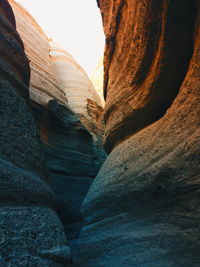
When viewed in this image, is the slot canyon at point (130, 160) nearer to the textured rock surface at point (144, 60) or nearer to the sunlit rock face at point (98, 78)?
the textured rock surface at point (144, 60)

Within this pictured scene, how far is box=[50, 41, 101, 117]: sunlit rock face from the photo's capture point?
5996 millimetres

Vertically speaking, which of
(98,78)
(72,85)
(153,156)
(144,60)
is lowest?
(98,78)

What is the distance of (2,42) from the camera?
204 cm

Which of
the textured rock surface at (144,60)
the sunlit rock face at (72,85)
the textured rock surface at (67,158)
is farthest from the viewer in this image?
the sunlit rock face at (72,85)

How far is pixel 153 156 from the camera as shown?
1.72m

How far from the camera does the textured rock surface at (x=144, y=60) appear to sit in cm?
174

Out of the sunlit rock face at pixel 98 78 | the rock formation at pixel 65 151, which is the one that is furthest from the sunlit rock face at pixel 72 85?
the sunlit rock face at pixel 98 78

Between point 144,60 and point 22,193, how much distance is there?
1453mm

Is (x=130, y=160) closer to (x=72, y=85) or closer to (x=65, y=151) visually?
(x=65, y=151)

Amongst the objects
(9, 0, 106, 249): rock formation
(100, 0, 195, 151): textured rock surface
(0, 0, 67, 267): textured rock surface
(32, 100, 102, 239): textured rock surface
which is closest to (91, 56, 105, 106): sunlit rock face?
(9, 0, 106, 249): rock formation

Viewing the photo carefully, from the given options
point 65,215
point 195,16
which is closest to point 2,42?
point 195,16

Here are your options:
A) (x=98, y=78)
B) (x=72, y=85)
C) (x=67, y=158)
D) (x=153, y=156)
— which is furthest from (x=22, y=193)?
(x=98, y=78)

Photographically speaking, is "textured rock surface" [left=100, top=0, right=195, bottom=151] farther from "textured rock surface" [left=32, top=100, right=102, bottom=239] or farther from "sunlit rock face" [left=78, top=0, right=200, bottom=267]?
"textured rock surface" [left=32, top=100, right=102, bottom=239]

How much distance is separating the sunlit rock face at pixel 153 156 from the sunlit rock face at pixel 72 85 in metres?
3.26
